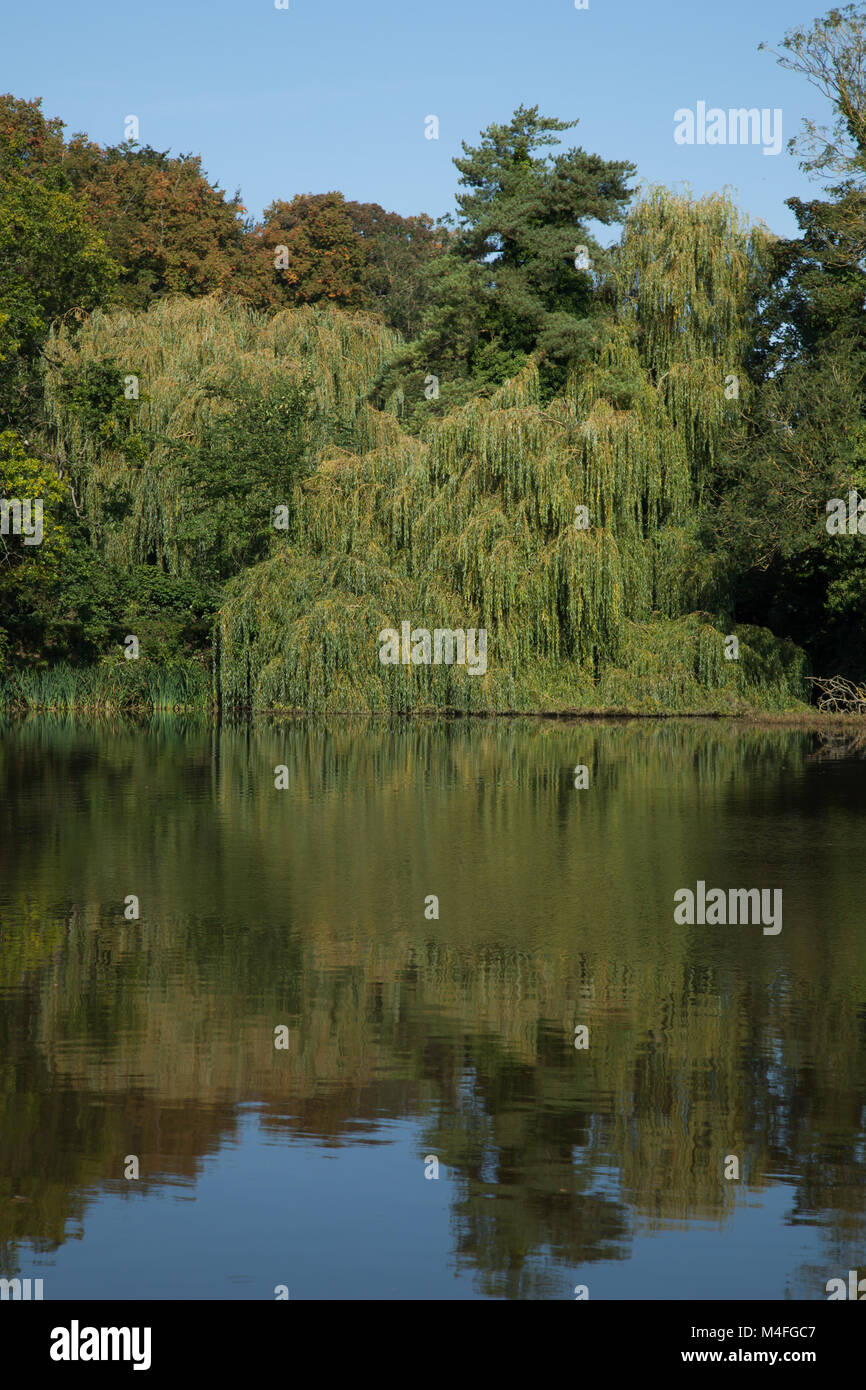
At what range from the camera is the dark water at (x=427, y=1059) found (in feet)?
19.9

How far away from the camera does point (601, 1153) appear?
704 cm

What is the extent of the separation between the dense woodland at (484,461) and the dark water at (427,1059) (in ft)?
55.6

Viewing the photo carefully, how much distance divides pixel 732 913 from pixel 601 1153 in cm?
669

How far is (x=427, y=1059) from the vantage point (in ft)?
28.3

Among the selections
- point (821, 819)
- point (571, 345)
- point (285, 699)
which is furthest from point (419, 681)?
point (821, 819)

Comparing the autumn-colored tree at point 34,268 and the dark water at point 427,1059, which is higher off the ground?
the autumn-colored tree at point 34,268

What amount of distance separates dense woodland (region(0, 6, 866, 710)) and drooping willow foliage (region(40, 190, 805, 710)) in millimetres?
76

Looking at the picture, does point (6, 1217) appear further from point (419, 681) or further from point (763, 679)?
point (763, 679)

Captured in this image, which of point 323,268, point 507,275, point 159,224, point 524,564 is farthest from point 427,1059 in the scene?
point 323,268

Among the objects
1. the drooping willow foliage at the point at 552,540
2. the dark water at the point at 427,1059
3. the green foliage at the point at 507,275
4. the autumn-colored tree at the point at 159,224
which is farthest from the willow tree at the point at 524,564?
the autumn-colored tree at the point at 159,224

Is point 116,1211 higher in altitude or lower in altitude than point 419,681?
lower

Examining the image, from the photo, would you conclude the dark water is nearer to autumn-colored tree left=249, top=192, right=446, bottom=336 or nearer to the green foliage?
the green foliage

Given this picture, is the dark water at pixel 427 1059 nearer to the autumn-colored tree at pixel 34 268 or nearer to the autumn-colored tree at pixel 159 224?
the autumn-colored tree at pixel 34 268

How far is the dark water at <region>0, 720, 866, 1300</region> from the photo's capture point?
608 cm
